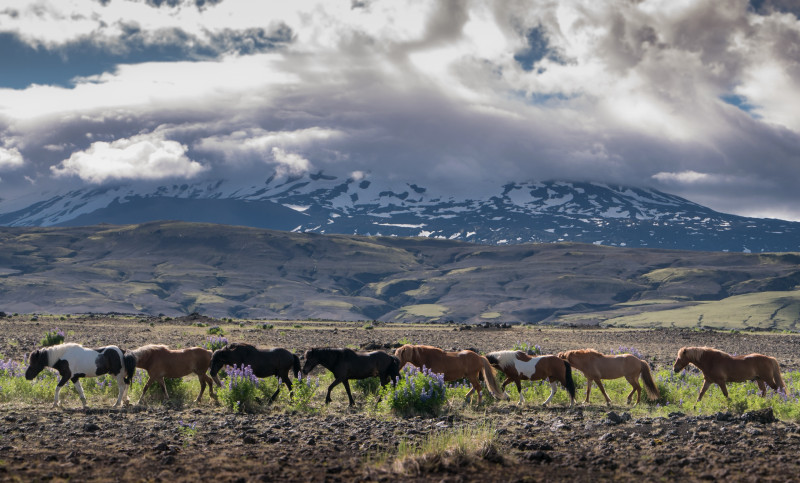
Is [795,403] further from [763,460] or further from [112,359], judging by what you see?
[112,359]

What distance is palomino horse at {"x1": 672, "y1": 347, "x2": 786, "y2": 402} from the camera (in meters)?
20.5

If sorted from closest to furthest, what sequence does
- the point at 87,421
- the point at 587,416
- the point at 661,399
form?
the point at 87,421, the point at 587,416, the point at 661,399

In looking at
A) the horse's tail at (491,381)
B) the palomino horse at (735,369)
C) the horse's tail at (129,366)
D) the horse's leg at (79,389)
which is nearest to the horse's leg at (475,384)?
the horse's tail at (491,381)

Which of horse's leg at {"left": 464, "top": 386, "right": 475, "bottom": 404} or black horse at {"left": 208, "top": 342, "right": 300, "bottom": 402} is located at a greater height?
black horse at {"left": 208, "top": 342, "right": 300, "bottom": 402}

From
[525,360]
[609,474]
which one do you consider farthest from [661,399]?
[609,474]

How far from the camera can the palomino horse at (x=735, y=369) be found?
2052 centimetres

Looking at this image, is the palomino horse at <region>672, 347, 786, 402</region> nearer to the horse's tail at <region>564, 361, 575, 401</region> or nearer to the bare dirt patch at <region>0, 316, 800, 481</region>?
the horse's tail at <region>564, 361, 575, 401</region>

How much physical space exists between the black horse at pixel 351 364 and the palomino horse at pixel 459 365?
1.00 metres

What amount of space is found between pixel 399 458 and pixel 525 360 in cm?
930

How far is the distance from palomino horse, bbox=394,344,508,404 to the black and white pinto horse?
7.44m

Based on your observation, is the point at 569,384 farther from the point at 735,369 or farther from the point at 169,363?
the point at 169,363

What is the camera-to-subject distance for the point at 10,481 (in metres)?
10.8

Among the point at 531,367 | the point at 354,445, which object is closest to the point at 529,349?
the point at 531,367

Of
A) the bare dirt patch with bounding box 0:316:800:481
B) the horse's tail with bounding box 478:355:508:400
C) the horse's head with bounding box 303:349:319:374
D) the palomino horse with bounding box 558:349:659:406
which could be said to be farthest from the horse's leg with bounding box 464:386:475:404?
the horse's head with bounding box 303:349:319:374
